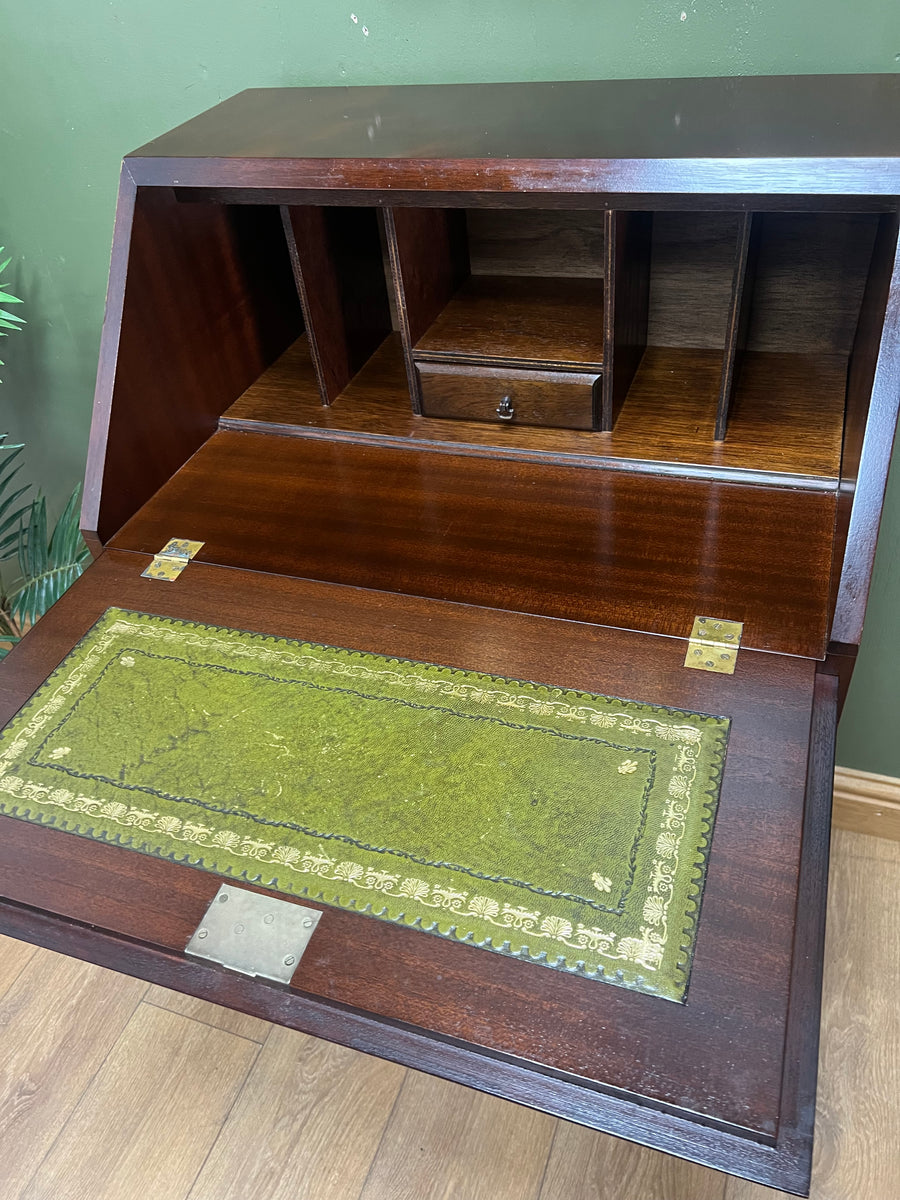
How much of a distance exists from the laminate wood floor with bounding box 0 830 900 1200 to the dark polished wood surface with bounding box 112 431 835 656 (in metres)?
0.92

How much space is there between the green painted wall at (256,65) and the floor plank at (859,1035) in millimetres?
201

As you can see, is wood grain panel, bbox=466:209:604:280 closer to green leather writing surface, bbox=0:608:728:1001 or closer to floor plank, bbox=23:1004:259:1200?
green leather writing surface, bbox=0:608:728:1001

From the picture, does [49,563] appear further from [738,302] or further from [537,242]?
[738,302]

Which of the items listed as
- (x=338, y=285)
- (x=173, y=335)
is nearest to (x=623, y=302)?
(x=338, y=285)

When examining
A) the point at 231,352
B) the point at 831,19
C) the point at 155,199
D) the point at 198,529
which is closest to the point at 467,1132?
the point at 198,529

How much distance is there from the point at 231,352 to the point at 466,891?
862 millimetres

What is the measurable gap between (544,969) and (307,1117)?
98cm

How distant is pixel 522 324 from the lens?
1.18 metres

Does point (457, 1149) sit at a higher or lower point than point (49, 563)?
lower

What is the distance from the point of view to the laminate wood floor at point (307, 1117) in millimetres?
1372

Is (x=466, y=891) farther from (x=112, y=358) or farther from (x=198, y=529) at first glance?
(x=112, y=358)

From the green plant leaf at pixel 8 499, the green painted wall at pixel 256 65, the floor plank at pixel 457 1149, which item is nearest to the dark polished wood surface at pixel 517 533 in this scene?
the green painted wall at pixel 256 65

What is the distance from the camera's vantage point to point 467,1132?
1428 mm

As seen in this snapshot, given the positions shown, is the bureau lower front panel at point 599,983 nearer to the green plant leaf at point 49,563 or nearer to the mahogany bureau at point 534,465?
the mahogany bureau at point 534,465
